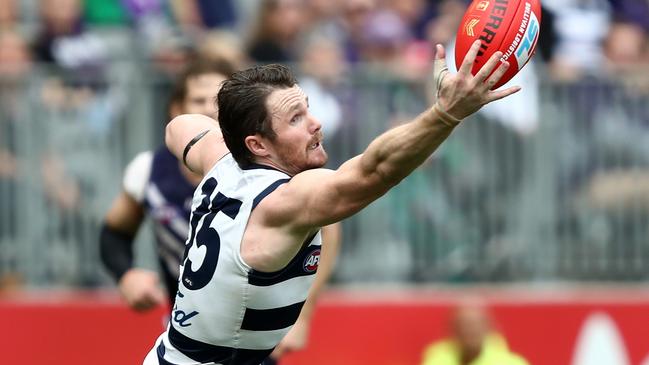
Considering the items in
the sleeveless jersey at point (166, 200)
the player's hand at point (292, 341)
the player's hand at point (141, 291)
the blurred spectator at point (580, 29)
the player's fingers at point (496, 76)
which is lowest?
the player's hand at point (292, 341)

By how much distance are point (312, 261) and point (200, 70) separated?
2080 mm

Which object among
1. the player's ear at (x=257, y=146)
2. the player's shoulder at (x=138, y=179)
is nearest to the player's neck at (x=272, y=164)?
the player's ear at (x=257, y=146)

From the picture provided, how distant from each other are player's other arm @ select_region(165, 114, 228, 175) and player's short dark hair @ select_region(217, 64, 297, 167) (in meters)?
0.47

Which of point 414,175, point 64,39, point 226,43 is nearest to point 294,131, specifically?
point 414,175

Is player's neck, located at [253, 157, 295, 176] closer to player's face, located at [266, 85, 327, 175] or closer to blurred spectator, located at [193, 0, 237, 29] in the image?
player's face, located at [266, 85, 327, 175]

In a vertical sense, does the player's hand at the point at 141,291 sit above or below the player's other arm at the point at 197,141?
below

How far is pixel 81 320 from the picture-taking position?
901 centimetres

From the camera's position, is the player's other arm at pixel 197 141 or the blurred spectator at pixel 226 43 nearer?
the player's other arm at pixel 197 141

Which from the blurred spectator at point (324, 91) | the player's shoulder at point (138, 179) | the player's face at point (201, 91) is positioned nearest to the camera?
the player's face at point (201, 91)

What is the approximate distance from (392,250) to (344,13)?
2.00 metres

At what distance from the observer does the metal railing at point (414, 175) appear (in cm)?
890

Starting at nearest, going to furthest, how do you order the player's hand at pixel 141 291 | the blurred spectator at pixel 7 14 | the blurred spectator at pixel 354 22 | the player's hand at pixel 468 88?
the player's hand at pixel 468 88 < the player's hand at pixel 141 291 < the blurred spectator at pixel 7 14 < the blurred spectator at pixel 354 22

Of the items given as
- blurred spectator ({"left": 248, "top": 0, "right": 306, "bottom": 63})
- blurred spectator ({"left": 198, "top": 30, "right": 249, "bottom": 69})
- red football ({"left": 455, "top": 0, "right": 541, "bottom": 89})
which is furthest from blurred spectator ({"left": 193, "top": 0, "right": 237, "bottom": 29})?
red football ({"left": 455, "top": 0, "right": 541, "bottom": 89})

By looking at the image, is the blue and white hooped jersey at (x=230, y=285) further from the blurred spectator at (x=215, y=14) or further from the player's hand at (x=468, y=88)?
the blurred spectator at (x=215, y=14)
